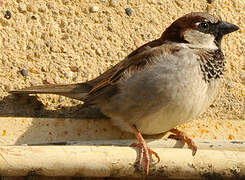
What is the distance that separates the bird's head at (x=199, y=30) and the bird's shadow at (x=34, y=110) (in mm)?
428

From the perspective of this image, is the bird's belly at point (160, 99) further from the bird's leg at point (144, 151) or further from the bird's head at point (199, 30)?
the bird's head at point (199, 30)

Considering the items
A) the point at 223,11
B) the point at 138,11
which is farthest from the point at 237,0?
the point at 138,11

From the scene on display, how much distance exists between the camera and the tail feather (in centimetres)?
207

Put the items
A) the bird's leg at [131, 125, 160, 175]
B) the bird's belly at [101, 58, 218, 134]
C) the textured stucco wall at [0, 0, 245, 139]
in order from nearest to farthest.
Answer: the bird's leg at [131, 125, 160, 175] → the bird's belly at [101, 58, 218, 134] → the textured stucco wall at [0, 0, 245, 139]

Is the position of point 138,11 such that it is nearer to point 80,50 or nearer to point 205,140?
point 80,50

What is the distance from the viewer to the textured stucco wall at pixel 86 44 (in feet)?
7.13

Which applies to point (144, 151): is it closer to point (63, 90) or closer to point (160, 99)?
point (160, 99)

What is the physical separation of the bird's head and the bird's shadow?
428 mm

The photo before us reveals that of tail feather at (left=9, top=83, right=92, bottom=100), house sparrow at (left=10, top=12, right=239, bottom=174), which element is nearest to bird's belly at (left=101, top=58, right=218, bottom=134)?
house sparrow at (left=10, top=12, right=239, bottom=174)

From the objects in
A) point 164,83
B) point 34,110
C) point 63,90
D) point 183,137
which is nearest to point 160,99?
point 164,83

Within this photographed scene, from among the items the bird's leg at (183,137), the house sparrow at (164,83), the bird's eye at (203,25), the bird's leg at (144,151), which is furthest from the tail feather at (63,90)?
the bird's eye at (203,25)

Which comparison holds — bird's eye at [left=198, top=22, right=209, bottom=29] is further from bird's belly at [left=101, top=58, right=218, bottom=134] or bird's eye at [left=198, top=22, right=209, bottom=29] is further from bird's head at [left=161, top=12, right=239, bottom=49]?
bird's belly at [left=101, top=58, right=218, bottom=134]

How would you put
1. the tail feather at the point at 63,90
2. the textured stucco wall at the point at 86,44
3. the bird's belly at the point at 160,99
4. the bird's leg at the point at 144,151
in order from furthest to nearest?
the textured stucco wall at the point at 86,44 < the tail feather at the point at 63,90 < the bird's belly at the point at 160,99 < the bird's leg at the point at 144,151

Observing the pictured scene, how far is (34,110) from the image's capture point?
85.0 inches
